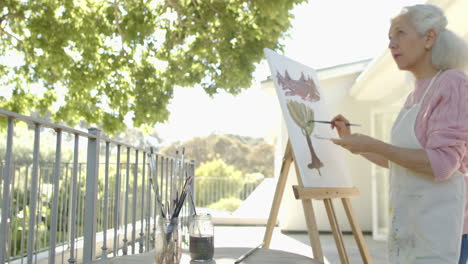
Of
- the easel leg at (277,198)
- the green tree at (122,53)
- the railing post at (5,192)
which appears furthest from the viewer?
the green tree at (122,53)

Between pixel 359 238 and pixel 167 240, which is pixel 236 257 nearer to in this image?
pixel 167 240

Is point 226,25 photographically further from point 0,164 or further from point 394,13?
point 394,13

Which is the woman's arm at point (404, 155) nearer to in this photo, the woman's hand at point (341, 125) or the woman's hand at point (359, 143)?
the woman's hand at point (359, 143)

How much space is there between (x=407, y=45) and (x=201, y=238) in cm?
85

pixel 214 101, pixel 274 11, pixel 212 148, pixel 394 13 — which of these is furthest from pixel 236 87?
pixel 212 148

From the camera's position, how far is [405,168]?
1273 millimetres

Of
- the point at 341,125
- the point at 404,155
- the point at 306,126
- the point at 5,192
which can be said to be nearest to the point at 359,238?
the point at 306,126

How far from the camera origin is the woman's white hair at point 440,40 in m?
1.27

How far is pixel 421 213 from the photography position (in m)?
1.21

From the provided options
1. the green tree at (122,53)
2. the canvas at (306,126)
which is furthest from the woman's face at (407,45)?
the green tree at (122,53)

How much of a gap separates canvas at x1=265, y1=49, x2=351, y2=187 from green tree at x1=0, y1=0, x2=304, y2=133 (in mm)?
2539

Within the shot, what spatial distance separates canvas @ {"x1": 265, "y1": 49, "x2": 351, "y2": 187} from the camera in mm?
2420

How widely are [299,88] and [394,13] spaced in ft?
4.47

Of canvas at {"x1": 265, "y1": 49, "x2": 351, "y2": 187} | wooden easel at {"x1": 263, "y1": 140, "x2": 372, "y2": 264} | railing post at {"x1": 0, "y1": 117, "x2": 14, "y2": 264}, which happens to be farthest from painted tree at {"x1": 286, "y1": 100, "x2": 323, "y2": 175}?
railing post at {"x1": 0, "y1": 117, "x2": 14, "y2": 264}
